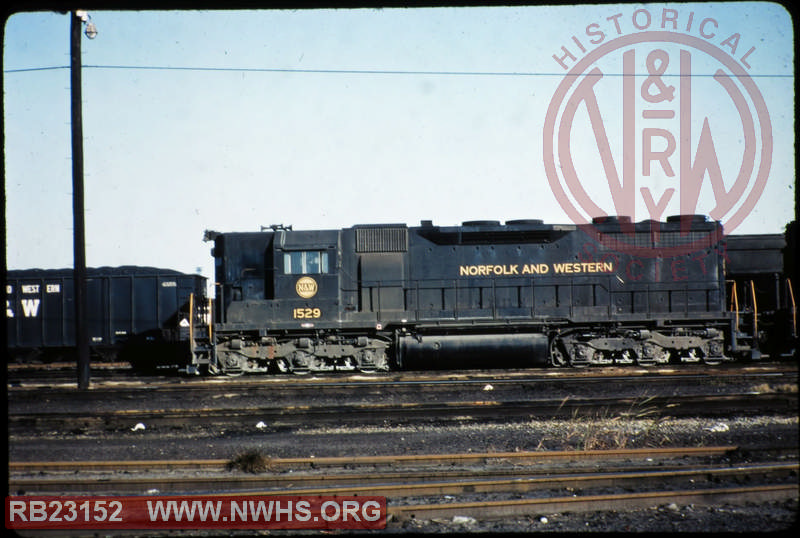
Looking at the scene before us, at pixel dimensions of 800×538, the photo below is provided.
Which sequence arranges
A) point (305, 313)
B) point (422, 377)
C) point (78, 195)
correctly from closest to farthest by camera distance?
point (422, 377) → point (78, 195) → point (305, 313)

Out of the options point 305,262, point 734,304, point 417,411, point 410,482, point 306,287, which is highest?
point 305,262

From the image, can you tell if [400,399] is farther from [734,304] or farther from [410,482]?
[734,304]

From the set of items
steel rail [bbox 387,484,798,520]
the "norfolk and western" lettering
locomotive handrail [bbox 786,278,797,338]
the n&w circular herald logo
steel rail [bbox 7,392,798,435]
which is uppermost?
the "norfolk and western" lettering

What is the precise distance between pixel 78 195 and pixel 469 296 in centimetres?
923

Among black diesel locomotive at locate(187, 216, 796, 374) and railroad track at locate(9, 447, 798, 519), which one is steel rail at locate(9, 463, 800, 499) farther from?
black diesel locomotive at locate(187, 216, 796, 374)

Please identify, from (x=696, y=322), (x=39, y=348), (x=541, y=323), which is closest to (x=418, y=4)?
(x=541, y=323)

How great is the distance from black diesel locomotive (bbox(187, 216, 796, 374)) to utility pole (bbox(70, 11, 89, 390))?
2493 millimetres

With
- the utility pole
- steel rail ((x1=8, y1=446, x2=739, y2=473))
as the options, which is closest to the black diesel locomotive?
the utility pole

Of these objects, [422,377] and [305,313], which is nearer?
[422,377]

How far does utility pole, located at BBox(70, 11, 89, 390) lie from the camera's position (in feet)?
45.3

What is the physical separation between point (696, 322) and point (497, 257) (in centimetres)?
511

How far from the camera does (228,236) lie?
15.3 m

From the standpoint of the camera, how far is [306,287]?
14914 millimetres

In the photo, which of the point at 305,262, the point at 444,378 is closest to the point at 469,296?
the point at 444,378
